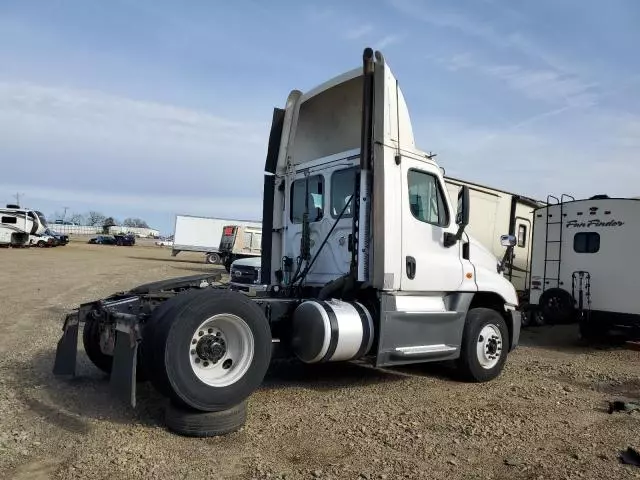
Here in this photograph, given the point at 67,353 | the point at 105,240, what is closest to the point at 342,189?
the point at 67,353

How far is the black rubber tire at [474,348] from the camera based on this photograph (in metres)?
7.23

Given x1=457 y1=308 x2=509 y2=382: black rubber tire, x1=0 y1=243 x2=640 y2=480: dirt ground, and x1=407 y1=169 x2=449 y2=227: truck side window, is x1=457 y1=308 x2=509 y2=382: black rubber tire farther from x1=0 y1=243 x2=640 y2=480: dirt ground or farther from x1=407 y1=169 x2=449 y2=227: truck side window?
x1=407 y1=169 x2=449 y2=227: truck side window

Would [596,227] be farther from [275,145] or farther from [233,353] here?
[233,353]

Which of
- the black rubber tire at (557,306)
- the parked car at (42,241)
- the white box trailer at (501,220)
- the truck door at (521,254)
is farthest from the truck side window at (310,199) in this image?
the parked car at (42,241)

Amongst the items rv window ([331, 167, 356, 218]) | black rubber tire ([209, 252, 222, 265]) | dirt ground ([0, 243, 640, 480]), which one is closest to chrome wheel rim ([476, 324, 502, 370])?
dirt ground ([0, 243, 640, 480])

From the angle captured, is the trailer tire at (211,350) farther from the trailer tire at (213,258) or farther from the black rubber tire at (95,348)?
the trailer tire at (213,258)

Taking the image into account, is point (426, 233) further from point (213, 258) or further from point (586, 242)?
point (213, 258)

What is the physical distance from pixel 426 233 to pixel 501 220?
9.30 metres

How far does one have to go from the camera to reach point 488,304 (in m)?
7.97

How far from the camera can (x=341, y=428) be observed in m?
5.30

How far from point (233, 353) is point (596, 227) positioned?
9.02 m

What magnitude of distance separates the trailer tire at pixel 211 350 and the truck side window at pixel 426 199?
2506 mm

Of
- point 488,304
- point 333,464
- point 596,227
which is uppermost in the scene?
point 596,227

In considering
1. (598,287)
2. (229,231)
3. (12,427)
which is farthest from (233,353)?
(229,231)
